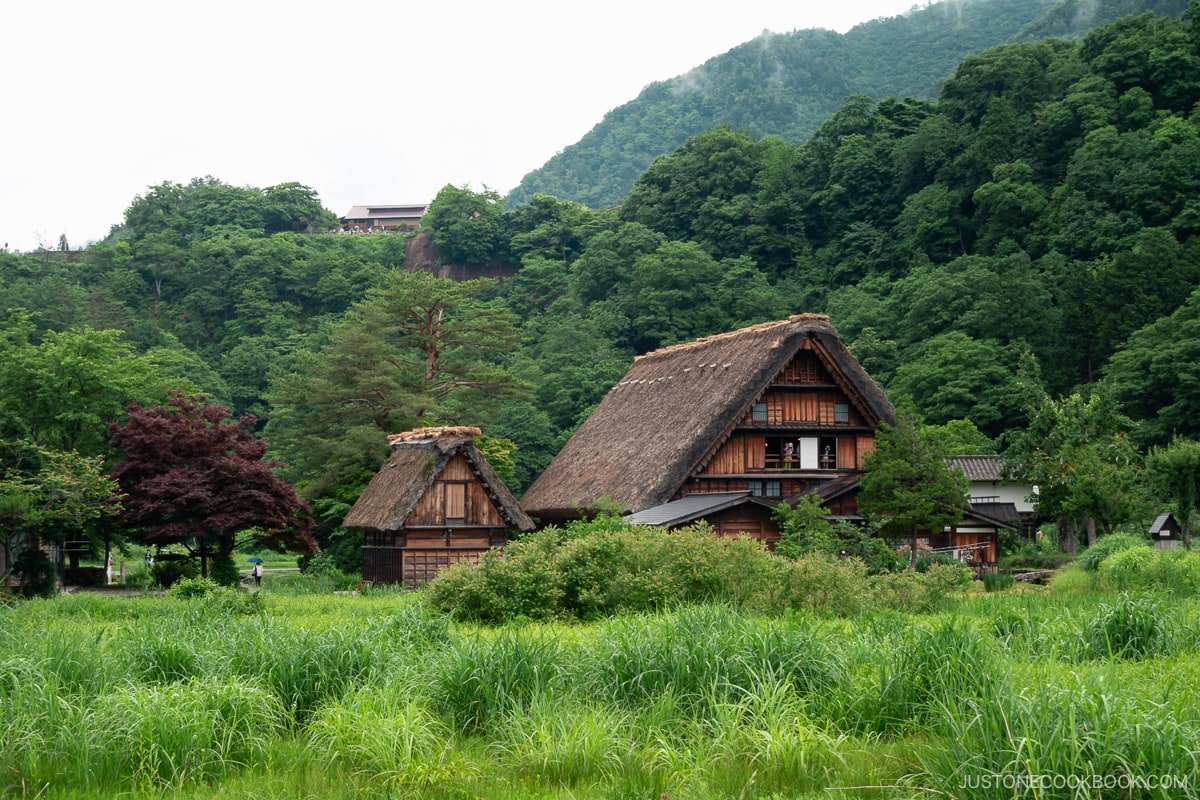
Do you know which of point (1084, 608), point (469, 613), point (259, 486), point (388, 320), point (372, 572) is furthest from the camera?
point (388, 320)

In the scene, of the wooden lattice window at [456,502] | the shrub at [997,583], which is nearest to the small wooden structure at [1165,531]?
the shrub at [997,583]

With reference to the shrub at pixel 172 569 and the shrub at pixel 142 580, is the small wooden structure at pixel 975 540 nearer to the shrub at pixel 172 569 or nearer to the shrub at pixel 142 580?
the shrub at pixel 172 569

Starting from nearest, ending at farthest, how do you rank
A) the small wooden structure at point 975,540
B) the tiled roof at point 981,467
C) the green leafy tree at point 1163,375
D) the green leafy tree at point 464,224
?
the small wooden structure at point 975,540, the tiled roof at point 981,467, the green leafy tree at point 1163,375, the green leafy tree at point 464,224

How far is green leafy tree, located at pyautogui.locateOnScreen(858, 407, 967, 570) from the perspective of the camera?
26.8 meters

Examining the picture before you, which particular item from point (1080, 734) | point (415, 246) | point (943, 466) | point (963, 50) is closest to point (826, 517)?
point (943, 466)

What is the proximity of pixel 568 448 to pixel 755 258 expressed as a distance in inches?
1211

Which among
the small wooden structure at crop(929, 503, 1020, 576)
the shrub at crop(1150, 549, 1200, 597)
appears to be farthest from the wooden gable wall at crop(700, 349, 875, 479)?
the shrub at crop(1150, 549, 1200, 597)

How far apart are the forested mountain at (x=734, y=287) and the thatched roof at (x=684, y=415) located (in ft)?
11.9

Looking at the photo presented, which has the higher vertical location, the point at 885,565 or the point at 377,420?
the point at 377,420

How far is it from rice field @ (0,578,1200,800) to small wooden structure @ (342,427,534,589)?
19.2 metres

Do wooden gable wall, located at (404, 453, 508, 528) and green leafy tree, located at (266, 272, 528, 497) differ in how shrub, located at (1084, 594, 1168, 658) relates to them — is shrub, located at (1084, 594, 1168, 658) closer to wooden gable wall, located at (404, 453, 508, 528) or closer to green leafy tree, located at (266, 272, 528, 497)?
wooden gable wall, located at (404, 453, 508, 528)

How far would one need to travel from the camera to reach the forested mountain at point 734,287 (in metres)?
39.7

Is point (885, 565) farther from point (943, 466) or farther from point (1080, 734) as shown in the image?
point (1080, 734)

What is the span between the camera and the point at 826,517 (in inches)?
1123
